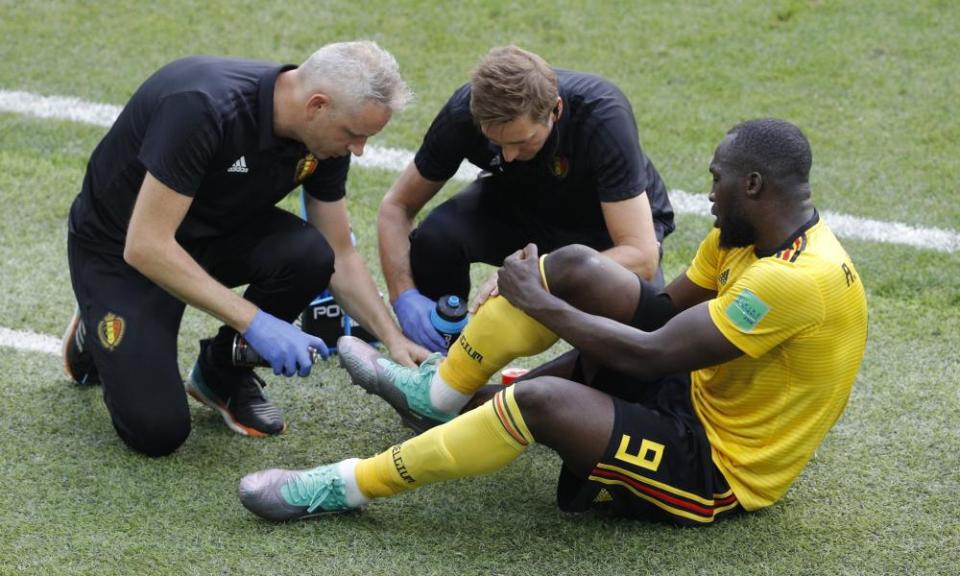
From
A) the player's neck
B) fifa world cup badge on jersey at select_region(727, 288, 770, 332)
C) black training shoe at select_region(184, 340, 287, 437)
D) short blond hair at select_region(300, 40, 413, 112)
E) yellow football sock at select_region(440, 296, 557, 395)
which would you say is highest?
short blond hair at select_region(300, 40, 413, 112)

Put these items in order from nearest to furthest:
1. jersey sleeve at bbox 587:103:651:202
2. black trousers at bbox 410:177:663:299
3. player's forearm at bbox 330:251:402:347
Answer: jersey sleeve at bbox 587:103:651:202 → player's forearm at bbox 330:251:402:347 → black trousers at bbox 410:177:663:299

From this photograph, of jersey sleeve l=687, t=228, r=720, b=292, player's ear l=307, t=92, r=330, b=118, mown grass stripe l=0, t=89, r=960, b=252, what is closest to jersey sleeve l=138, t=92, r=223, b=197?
player's ear l=307, t=92, r=330, b=118

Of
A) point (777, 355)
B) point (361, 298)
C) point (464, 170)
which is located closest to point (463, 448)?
point (777, 355)

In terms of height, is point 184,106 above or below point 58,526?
above

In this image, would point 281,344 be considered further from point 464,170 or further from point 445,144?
point 464,170

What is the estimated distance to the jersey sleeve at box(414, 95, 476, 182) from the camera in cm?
447

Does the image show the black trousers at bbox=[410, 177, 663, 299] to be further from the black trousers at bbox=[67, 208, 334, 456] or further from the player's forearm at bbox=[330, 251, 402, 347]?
the black trousers at bbox=[67, 208, 334, 456]

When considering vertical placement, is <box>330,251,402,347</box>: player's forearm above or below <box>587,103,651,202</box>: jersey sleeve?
below

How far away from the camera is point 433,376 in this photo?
13.1 feet

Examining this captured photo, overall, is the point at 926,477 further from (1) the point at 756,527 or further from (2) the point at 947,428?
(1) the point at 756,527

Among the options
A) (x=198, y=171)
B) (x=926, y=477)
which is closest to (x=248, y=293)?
(x=198, y=171)

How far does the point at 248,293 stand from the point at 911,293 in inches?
112

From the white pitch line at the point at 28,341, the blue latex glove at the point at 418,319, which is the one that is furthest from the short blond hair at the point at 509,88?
the white pitch line at the point at 28,341

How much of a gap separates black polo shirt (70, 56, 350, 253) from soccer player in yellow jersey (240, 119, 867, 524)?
89cm
